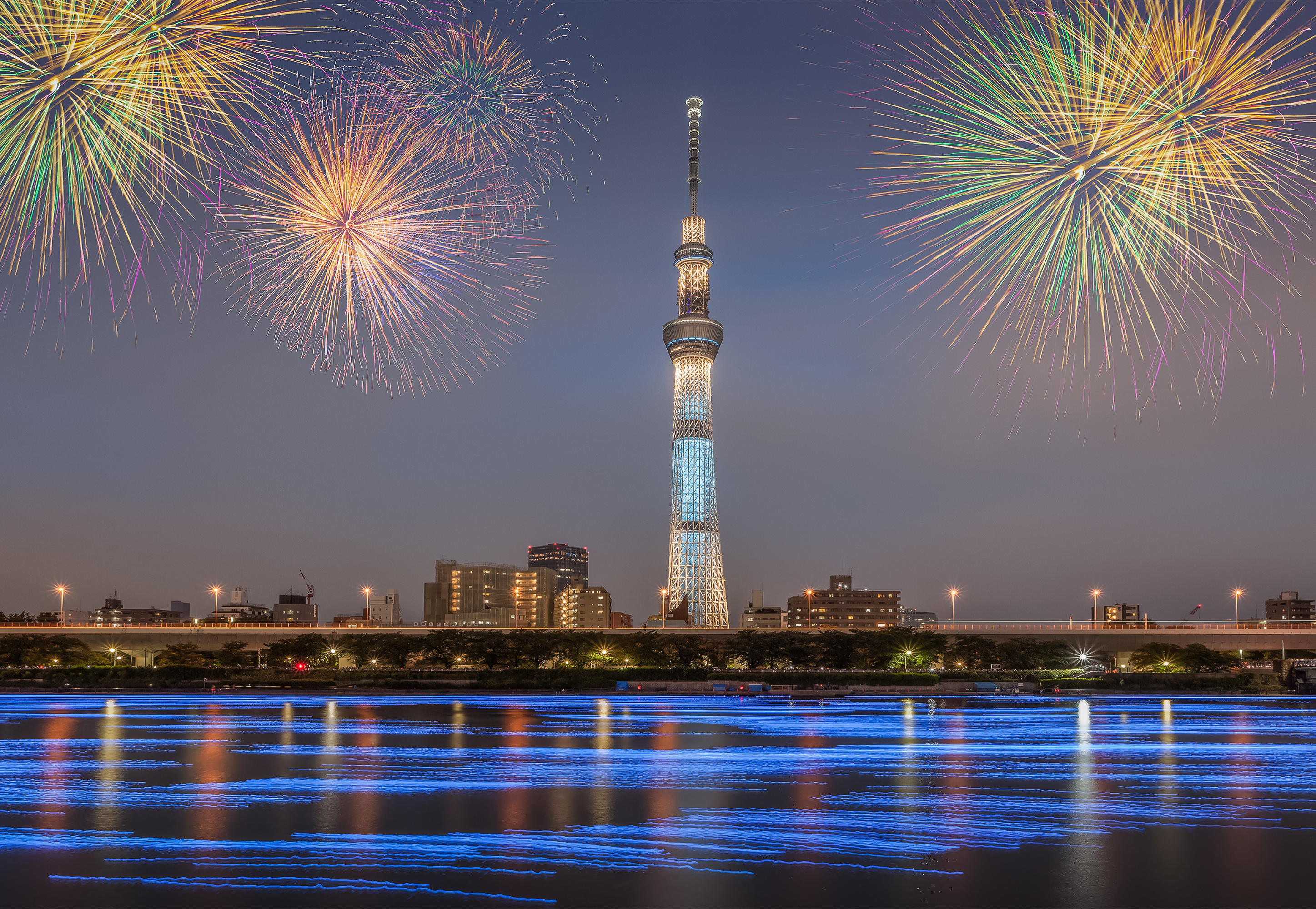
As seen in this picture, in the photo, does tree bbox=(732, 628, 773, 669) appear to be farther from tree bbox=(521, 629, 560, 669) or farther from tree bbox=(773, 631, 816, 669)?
tree bbox=(521, 629, 560, 669)

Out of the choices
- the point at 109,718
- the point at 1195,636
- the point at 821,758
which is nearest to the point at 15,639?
the point at 109,718

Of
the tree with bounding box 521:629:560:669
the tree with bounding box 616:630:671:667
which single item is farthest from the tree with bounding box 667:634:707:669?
the tree with bounding box 521:629:560:669

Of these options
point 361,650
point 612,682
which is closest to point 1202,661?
point 612,682

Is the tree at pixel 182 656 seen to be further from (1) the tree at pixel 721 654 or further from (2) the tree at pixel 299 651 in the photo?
(1) the tree at pixel 721 654

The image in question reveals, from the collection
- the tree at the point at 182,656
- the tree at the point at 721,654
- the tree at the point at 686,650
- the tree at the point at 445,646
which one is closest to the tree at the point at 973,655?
the tree at the point at 721,654

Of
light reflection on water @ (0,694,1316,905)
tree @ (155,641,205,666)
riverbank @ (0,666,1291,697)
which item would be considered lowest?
tree @ (155,641,205,666)

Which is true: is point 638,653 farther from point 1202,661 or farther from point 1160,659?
point 1202,661
